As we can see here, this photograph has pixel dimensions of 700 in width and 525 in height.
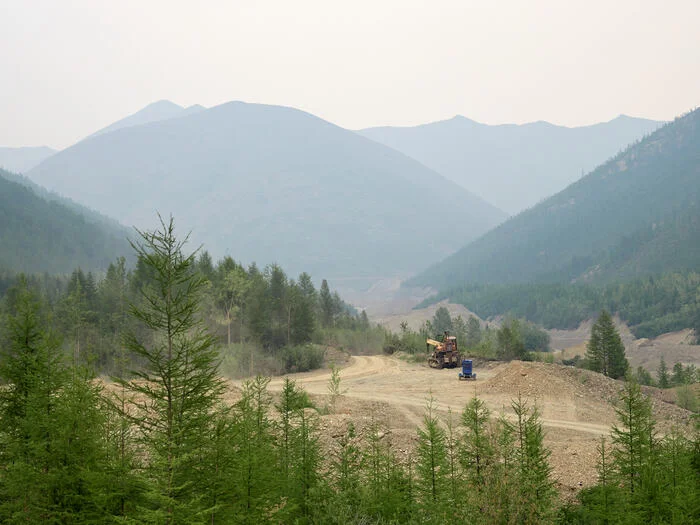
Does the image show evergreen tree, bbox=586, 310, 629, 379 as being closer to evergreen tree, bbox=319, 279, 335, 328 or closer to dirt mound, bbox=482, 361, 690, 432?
dirt mound, bbox=482, 361, 690, 432

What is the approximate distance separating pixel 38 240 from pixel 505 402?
17967 centimetres

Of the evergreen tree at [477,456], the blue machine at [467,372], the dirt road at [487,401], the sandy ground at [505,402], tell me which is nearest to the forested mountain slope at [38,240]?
the dirt road at [487,401]

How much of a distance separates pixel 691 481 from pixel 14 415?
62.7ft

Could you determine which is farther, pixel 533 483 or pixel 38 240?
pixel 38 240

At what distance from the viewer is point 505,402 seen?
36688 mm

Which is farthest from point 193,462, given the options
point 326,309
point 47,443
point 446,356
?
point 326,309

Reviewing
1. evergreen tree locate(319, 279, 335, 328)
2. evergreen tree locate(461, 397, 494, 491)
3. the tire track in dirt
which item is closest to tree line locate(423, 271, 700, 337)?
evergreen tree locate(319, 279, 335, 328)

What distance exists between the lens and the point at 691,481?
1592 cm

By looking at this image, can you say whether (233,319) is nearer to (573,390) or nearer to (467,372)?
(467,372)

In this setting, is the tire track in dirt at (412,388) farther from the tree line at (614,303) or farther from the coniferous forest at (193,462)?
the tree line at (614,303)

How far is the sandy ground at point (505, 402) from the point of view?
80.7ft

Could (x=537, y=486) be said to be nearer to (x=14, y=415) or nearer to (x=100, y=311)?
(x=14, y=415)

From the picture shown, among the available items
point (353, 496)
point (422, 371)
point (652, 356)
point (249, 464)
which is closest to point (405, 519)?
point (353, 496)

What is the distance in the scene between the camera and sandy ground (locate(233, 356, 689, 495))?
24.6 metres
